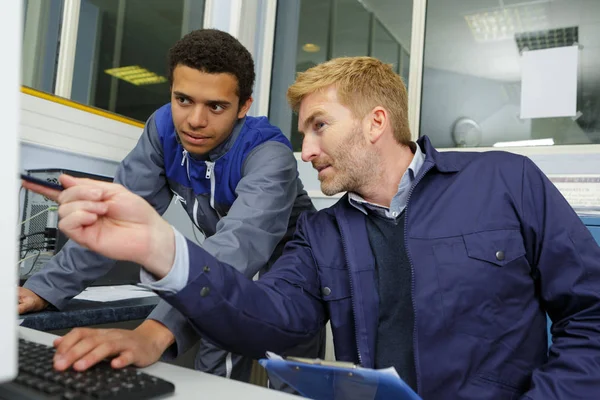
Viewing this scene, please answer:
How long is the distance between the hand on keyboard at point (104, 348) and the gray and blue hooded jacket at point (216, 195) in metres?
0.11

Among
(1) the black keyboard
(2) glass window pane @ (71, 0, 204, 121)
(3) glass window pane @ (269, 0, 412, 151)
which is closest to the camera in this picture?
(1) the black keyboard

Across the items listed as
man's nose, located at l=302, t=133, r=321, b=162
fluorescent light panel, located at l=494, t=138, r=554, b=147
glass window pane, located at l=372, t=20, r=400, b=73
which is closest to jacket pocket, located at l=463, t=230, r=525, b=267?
man's nose, located at l=302, t=133, r=321, b=162

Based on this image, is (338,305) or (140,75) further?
(140,75)

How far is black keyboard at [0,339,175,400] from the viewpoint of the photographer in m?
0.47

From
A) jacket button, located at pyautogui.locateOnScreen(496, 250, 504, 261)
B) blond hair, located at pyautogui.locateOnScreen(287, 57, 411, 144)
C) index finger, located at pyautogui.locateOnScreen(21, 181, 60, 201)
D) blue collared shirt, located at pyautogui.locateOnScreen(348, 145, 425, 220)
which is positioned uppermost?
blond hair, located at pyautogui.locateOnScreen(287, 57, 411, 144)

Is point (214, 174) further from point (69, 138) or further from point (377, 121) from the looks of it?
point (69, 138)

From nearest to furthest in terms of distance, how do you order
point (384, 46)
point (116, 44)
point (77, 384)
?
1. point (77, 384)
2. point (384, 46)
3. point (116, 44)

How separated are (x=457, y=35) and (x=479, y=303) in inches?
62.8

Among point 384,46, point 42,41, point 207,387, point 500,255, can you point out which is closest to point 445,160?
point 500,255

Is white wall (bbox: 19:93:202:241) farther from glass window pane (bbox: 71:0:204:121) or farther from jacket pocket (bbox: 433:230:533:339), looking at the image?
jacket pocket (bbox: 433:230:533:339)

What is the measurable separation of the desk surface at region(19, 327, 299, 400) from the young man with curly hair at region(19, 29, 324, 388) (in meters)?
0.23

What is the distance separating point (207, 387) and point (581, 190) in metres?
1.61

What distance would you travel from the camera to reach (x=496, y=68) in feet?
6.76

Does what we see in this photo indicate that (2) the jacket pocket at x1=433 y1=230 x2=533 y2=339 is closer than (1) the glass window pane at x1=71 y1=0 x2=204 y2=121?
Yes
